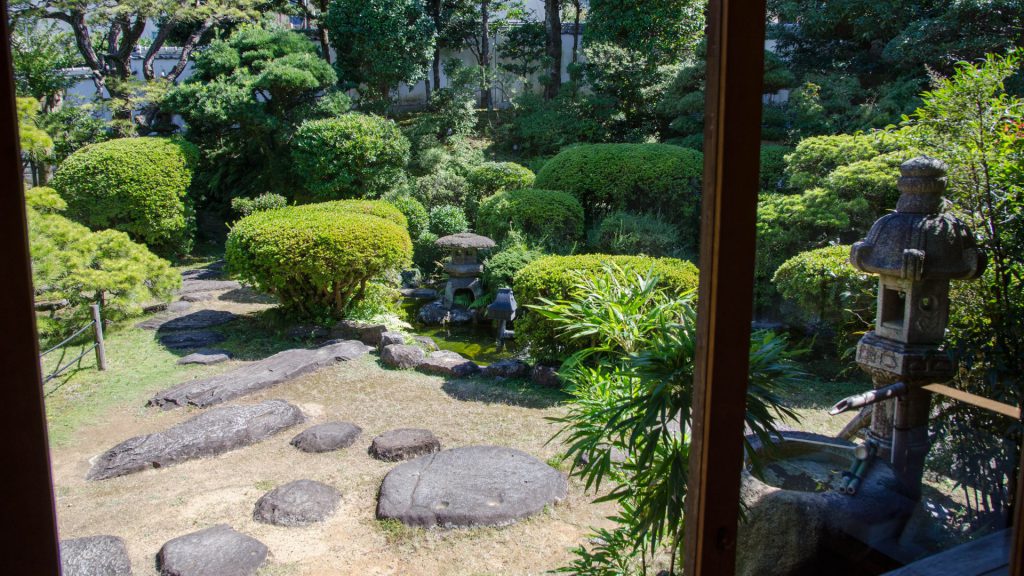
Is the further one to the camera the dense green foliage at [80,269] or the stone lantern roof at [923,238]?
the dense green foliage at [80,269]

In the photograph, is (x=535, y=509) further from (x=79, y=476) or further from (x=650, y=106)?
(x=650, y=106)

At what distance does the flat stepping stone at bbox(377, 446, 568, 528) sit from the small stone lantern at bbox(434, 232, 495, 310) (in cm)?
393

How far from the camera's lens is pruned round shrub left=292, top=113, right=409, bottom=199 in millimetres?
9656

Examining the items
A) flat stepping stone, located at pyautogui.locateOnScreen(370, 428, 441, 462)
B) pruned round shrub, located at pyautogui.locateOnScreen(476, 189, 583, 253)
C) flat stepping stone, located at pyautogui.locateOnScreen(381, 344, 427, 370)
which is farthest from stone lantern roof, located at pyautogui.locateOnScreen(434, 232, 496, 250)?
flat stepping stone, located at pyautogui.locateOnScreen(370, 428, 441, 462)

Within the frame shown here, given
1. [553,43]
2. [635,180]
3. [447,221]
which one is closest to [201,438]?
[447,221]

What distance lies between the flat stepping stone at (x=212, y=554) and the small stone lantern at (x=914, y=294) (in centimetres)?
247

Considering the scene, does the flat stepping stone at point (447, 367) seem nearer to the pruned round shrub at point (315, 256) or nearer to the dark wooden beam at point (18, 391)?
the pruned round shrub at point (315, 256)

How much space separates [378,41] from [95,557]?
10914 mm

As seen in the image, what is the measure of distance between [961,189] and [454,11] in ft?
43.3

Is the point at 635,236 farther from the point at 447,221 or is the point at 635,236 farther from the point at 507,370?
the point at 507,370

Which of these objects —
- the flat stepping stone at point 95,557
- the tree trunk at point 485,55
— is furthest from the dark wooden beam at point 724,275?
the tree trunk at point 485,55

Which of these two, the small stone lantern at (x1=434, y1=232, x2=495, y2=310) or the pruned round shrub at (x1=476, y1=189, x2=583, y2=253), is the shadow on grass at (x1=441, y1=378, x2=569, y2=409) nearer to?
the small stone lantern at (x1=434, y1=232, x2=495, y2=310)

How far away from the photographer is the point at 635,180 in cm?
876

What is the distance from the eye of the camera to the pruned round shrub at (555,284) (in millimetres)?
5023
